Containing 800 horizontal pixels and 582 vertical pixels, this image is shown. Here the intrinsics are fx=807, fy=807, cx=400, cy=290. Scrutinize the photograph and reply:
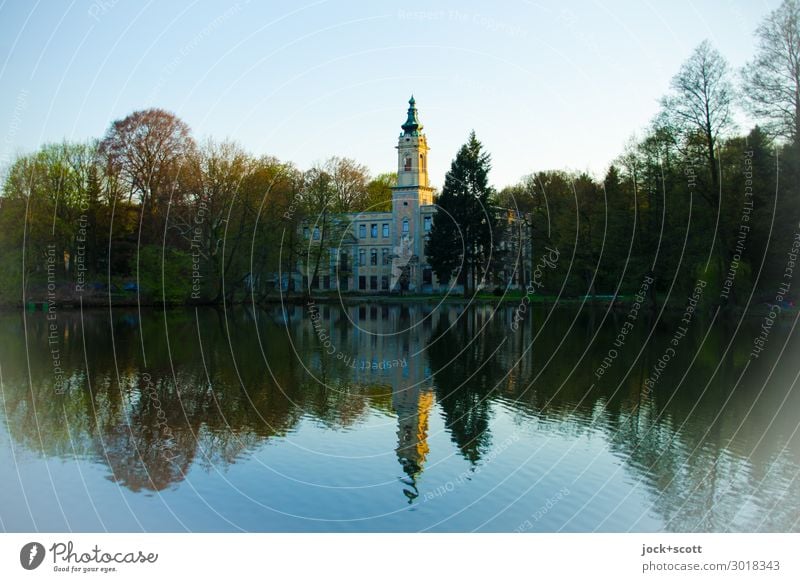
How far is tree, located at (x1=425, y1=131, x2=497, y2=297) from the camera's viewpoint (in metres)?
73.7

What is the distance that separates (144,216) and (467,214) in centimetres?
2900

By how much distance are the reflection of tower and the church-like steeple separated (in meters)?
63.4

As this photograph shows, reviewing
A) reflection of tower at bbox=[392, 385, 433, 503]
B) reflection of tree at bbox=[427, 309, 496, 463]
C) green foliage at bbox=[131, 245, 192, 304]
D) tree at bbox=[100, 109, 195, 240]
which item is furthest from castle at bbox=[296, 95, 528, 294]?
reflection of tower at bbox=[392, 385, 433, 503]

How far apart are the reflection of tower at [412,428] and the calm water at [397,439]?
0.19 ft

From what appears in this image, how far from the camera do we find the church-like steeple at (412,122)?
8319 centimetres

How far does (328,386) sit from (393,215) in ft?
223

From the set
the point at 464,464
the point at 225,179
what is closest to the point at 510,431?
the point at 464,464

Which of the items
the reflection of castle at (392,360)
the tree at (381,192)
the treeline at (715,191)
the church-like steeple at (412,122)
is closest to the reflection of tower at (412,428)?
the reflection of castle at (392,360)

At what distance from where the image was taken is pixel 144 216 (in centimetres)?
6025

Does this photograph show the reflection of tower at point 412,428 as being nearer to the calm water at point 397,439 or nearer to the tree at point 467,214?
Answer: the calm water at point 397,439
